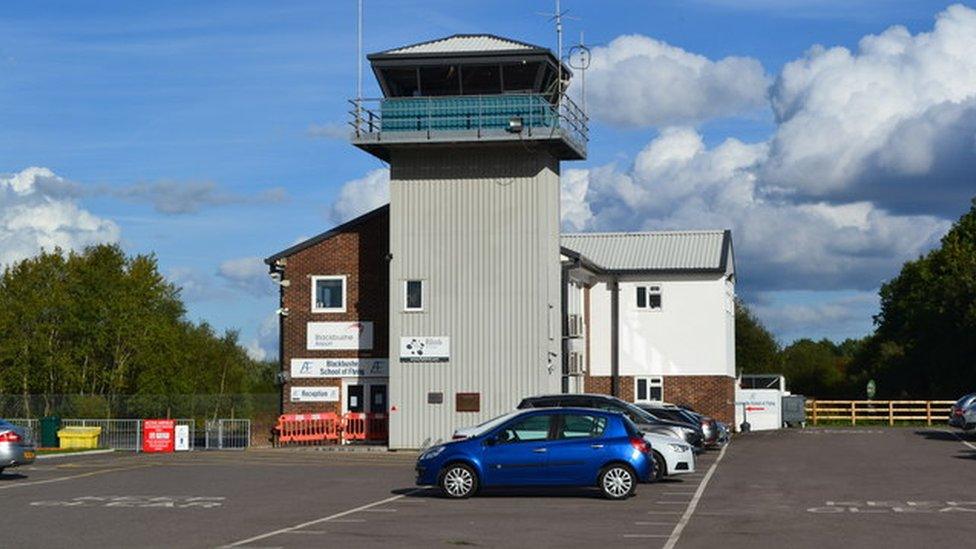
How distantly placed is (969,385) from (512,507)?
60648mm

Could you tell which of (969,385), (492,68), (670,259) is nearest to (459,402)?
(492,68)

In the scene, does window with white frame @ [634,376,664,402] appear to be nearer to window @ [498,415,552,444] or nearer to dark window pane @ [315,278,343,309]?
dark window pane @ [315,278,343,309]

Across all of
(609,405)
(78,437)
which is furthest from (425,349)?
(609,405)

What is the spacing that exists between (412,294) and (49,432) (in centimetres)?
1362

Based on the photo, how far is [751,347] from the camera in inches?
3782

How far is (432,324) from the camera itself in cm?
4481

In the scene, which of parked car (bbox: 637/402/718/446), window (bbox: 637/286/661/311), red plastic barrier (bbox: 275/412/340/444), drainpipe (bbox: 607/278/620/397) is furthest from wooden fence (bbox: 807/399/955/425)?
red plastic barrier (bbox: 275/412/340/444)

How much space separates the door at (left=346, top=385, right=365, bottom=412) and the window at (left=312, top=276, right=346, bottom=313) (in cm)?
250

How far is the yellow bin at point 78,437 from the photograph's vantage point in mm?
48000

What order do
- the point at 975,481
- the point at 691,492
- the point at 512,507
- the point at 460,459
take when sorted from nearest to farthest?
the point at 512,507
the point at 460,459
the point at 691,492
the point at 975,481

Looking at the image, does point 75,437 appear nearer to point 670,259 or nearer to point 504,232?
point 504,232

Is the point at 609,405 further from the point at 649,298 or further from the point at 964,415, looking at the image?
the point at 649,298

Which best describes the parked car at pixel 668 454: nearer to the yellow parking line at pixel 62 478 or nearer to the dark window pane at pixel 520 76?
the yellow parking line at pixel 62 478

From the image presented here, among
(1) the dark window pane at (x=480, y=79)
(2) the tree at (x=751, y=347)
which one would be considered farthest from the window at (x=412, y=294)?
(2) the tree at (x=751, y=347)
